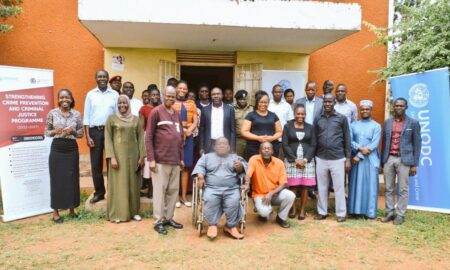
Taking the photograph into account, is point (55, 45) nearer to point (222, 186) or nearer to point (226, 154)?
point (226, 154)

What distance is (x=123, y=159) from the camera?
16.9ft

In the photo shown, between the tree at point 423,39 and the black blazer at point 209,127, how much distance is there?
292 cm

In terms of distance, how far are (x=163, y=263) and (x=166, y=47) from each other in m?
4.89

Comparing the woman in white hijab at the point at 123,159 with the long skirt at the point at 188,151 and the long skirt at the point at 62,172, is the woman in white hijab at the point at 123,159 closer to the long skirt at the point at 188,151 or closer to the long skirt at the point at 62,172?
the long skirt at the point at 62,172

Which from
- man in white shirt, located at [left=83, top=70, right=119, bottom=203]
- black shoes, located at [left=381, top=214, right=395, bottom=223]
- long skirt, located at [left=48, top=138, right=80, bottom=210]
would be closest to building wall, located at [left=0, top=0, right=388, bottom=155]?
man in white shirt, located at [left=83, top=70, right=119, bottom=203]

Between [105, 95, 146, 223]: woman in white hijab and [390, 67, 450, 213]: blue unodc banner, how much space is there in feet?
12.9

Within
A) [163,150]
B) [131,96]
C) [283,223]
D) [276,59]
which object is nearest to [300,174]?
[283,223]

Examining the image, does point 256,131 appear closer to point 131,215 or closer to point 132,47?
point 131,215

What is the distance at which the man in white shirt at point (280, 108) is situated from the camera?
19.9 ft

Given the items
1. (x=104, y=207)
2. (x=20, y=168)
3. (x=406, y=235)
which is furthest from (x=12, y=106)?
(x=406, y=235)

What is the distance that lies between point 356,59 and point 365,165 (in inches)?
141

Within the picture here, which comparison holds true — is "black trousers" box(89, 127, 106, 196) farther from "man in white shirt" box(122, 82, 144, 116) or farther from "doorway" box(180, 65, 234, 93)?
"doorway" box(180, 65, 234, 93)

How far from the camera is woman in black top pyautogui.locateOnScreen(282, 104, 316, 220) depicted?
17.8ft

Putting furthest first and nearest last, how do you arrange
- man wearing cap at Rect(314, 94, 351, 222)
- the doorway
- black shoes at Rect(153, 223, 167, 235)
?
the doorway → man wearing cap at Rect(314, 94, 351, 222) → black shoes at Rect(153, 223, 167, 235)
